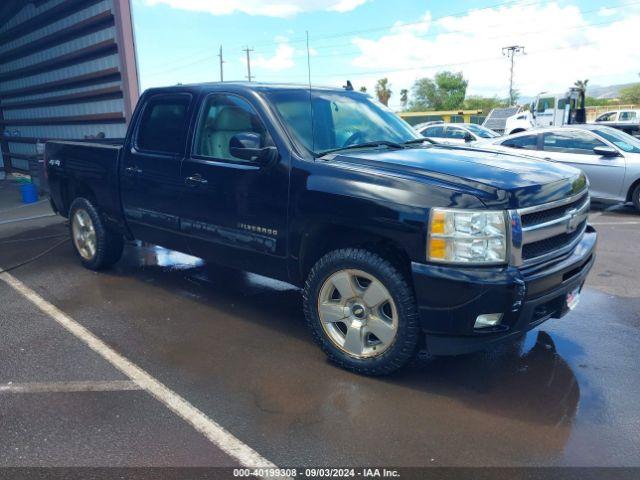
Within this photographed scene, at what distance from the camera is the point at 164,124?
4953 mm

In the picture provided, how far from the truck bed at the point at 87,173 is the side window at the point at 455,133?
16.2 metres

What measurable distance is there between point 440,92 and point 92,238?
80.1m

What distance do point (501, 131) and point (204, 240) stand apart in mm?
30246

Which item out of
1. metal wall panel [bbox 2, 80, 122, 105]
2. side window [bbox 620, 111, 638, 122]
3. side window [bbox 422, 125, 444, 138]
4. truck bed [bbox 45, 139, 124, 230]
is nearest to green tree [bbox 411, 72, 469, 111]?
side window [bbox 620, 111, 638, 122]

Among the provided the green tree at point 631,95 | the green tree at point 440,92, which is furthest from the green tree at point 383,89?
the green tree at point 631,95

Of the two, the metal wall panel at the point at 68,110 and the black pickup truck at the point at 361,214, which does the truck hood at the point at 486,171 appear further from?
the metal wall panel at the point at 68,110

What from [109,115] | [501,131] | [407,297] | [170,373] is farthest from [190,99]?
[501,131]

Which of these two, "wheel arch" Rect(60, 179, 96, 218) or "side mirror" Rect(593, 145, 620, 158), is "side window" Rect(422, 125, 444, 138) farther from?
"wheel arch" Rect(60, 179, 96, 218)

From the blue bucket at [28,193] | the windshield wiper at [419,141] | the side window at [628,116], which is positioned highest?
the windshield wiper at [419,141]

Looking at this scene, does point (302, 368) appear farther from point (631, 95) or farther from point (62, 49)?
point (631, 95)

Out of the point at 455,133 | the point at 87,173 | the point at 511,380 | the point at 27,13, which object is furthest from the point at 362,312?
the point at 455,133

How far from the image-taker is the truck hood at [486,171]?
3.16 meters

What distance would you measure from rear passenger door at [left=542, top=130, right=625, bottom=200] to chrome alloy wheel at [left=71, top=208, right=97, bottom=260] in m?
7.72

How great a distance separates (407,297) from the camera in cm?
332
